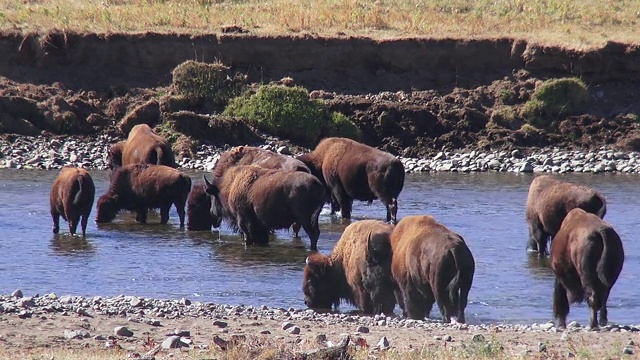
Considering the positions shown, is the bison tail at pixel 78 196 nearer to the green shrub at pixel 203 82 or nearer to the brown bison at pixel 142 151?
the brown bison at pixel 142 151

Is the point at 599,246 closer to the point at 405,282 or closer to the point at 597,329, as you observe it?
the point at 597,329

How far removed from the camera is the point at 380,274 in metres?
12.7

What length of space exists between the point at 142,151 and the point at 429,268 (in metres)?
10.2

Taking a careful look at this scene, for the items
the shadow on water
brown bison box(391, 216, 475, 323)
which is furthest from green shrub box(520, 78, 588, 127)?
brown bison box(391, 216, 475, 323)

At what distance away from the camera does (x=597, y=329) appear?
11758 mm

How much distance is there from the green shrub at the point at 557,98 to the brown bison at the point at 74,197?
1295cm

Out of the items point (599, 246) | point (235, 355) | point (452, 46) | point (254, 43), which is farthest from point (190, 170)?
point (235, 355)

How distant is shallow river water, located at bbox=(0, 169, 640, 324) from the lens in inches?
555

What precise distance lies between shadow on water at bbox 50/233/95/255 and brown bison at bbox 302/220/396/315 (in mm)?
4458

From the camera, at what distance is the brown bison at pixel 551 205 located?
1584 centimetres

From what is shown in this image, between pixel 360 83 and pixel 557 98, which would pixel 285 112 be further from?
pixel 557 98

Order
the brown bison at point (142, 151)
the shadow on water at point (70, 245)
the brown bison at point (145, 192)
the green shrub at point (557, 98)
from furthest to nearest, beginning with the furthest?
the green shrub at point (557, 98) → the brown bison at point (142, 151) → the brown bison at point (145, 192) → the shadow on water at point (70, 245)

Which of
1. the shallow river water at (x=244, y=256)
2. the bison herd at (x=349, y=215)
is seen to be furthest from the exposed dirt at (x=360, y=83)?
the bison herd at (x=349, y=215)

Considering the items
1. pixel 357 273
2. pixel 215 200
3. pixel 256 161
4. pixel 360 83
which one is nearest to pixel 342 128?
pixel 360 83
